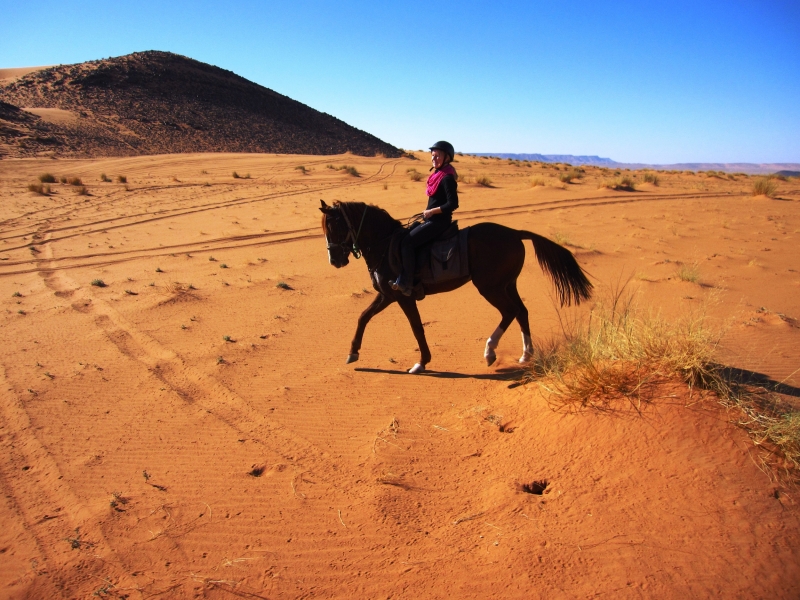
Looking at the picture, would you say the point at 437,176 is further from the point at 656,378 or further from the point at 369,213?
the point at 656,378

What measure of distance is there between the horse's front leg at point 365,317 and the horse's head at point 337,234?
2.45ft

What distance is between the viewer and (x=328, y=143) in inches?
2183

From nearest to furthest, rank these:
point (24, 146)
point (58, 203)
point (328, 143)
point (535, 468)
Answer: point (535, 468), point (58, 203), point (24, 146), point (328, 143)

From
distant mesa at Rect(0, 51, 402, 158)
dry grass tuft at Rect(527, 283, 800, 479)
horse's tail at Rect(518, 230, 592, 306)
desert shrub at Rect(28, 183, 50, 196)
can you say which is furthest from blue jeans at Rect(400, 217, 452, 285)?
distant mesa at Rect(0, 51, 402, 158)

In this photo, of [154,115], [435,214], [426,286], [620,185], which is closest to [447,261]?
[426,286]

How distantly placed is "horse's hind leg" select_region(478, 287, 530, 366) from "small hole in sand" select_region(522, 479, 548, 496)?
2.58 m

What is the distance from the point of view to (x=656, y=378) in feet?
14.7

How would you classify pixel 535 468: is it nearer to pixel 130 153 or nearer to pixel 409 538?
pixel 409 538

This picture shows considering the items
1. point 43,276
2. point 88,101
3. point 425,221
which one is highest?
point 88,101

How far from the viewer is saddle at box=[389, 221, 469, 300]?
6348 mm

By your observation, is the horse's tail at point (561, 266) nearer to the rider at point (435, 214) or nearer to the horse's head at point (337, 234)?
the rider at point (435, 214)

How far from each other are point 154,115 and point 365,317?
51030 millimetres

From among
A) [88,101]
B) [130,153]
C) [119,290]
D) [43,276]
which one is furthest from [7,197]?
[88,101]

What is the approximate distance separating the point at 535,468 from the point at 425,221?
337cm
